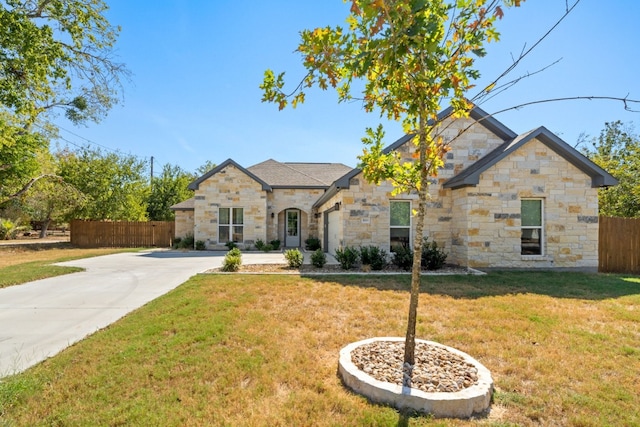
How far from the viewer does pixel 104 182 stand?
22828 mm

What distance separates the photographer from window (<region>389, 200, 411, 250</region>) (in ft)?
37.1

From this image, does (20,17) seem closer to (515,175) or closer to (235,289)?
(235,289)

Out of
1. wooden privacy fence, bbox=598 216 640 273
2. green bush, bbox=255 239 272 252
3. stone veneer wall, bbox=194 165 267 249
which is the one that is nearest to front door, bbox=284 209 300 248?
stone veneer wall, bbox=194 165 267 249

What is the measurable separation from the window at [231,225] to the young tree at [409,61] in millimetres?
15875

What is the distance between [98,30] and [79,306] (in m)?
8.66

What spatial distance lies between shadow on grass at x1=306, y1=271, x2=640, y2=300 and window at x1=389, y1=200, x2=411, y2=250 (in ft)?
8.38

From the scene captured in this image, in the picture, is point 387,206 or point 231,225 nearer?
point 387,206

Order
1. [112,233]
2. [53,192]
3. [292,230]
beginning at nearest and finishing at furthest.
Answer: [53,192], [292,230], [112,233]

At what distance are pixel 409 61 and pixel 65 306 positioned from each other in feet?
24.7

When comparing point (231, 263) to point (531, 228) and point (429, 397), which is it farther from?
point (531, 228)

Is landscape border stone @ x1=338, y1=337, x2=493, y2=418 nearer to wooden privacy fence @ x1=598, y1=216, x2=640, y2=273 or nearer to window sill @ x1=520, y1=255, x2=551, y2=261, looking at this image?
window sill @ x1=520, y1=255, x2=551, y2=261

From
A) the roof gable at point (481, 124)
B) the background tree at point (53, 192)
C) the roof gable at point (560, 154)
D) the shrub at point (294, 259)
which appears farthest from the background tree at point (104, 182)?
the roof gable at point (560, 154)

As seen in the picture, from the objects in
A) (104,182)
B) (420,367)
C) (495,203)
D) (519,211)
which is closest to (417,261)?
(420,367)

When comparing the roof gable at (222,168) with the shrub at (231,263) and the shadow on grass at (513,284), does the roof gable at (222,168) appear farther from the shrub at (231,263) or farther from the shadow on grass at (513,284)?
the shadow on grass at (513,284)
